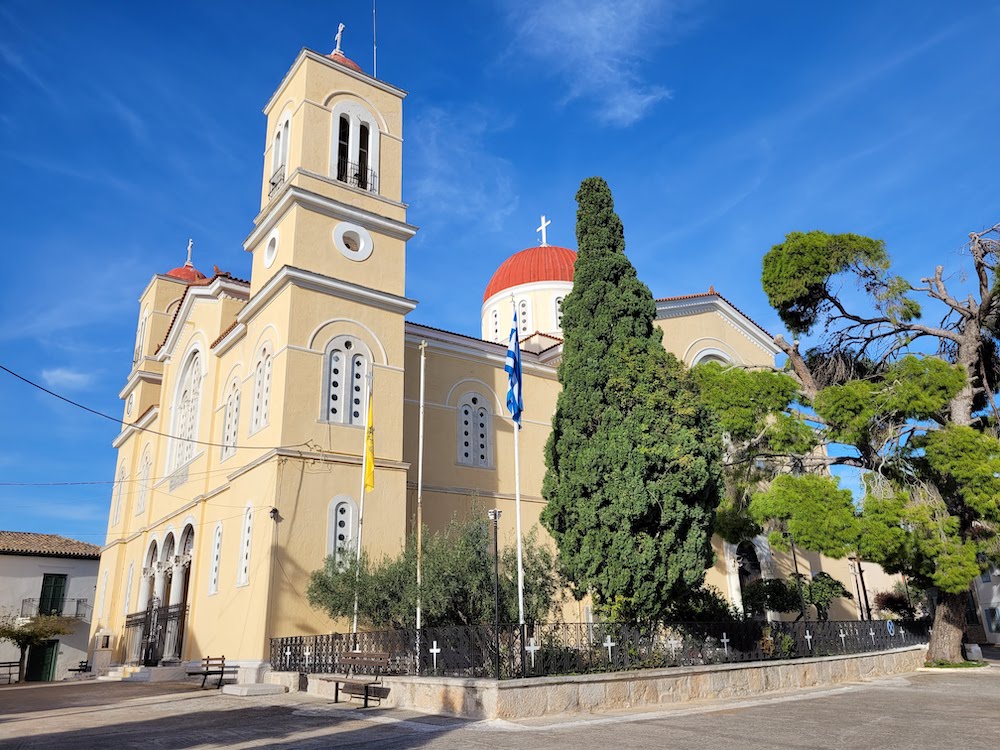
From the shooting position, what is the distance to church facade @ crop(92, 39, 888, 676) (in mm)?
15789

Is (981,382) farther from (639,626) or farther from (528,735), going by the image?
(528,735)

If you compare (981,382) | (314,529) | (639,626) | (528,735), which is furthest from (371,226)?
(981,382)

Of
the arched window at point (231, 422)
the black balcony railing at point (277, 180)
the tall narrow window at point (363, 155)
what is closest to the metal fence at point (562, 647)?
the arched window at point (231, 422)

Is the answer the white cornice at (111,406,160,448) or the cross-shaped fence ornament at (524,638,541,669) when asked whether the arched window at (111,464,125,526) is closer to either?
the white cornice at (111,406,160,448)

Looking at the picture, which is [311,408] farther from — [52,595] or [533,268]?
[52,595]

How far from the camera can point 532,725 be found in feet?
28.0

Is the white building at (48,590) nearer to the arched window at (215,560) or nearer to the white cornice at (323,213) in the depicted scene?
the arched window at (215,560)

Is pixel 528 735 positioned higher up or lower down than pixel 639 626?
lower down

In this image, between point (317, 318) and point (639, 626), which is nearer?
point (639, 626)

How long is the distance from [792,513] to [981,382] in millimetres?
6826

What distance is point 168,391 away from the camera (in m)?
24.1

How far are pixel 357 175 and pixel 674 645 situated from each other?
44.1 feet

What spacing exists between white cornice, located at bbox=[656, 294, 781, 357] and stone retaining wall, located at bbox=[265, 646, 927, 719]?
11.9m

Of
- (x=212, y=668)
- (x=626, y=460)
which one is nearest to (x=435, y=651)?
(x=626, y=460)
